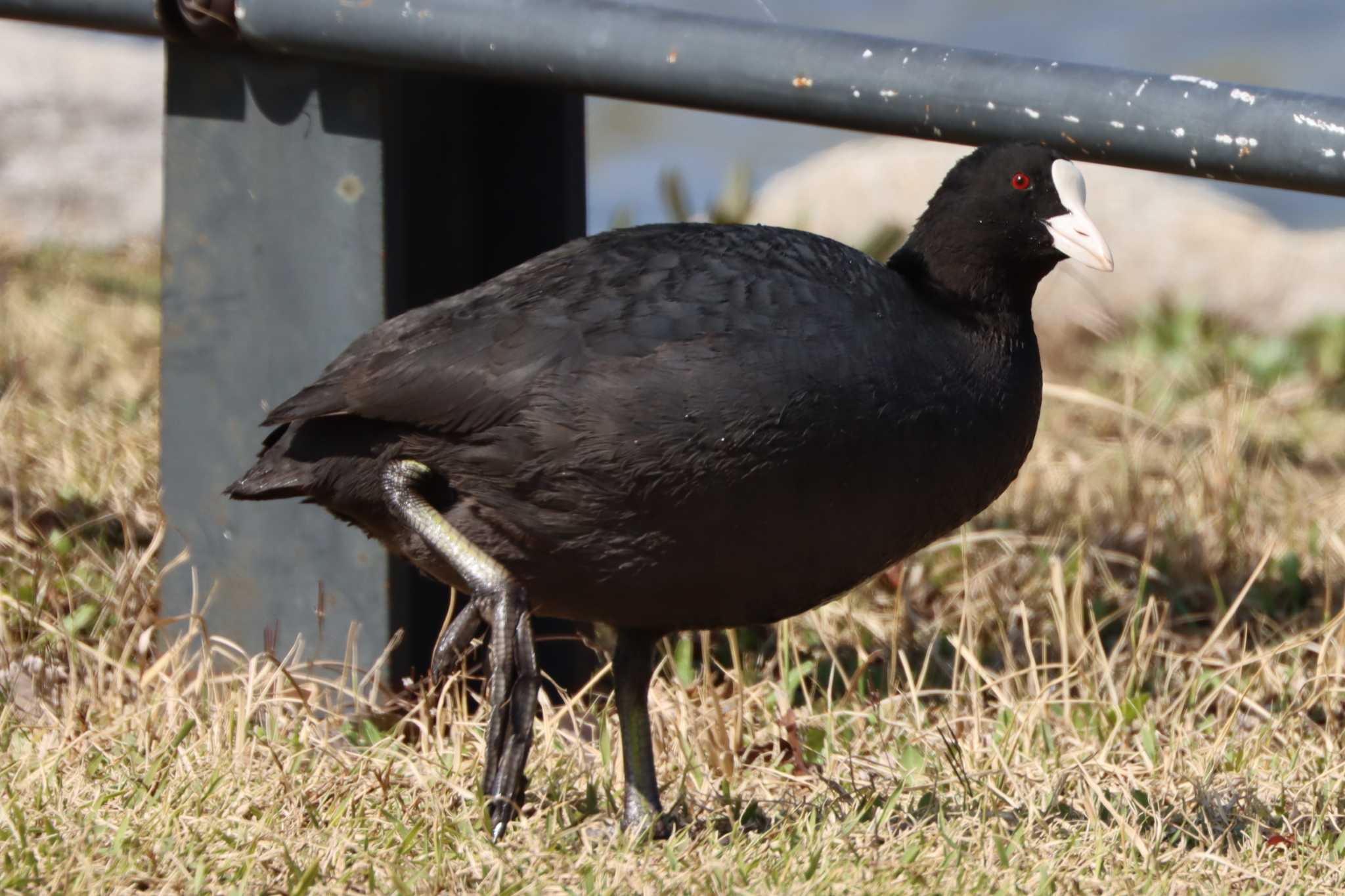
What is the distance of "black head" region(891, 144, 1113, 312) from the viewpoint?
2.98 metres

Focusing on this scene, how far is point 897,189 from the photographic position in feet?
26.8

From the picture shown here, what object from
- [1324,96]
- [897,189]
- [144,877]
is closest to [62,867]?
[144,877]

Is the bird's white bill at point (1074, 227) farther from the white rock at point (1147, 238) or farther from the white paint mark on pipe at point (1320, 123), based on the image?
the white rock at point (1147, 238)

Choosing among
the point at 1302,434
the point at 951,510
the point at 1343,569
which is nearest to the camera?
the point at 951,510

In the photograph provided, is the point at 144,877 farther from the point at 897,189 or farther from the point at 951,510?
the point at 897,189

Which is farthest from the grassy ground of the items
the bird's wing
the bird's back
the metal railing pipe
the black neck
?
the metal railing pipe

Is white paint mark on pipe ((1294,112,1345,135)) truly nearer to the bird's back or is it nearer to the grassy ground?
the bird's back

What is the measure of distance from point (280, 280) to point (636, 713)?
3.95 feet

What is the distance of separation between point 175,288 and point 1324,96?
2.24m

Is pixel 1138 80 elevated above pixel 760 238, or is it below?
above

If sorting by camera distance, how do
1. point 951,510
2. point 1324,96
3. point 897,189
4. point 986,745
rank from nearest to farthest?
point 951,510 < point 1324,96 < point 986,745 < point 897,189

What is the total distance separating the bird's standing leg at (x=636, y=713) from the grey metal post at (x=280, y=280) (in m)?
0.72

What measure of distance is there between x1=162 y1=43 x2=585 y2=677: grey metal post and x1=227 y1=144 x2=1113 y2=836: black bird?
0.62 meters

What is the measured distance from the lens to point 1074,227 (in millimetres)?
2953
